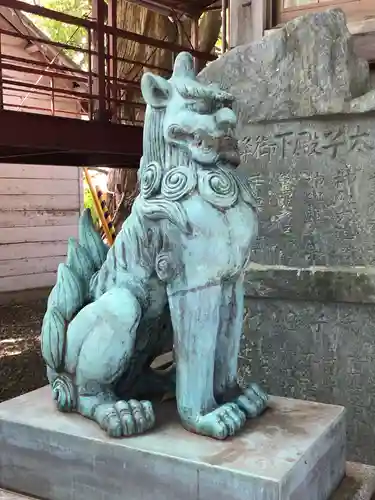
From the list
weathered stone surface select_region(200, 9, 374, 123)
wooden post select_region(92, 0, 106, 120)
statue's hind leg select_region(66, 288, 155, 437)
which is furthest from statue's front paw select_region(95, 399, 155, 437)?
wooden post select_region(92, 0, 106, 120)

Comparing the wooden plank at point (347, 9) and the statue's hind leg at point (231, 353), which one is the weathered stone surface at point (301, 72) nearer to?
the wooden plank at point (347, 9)

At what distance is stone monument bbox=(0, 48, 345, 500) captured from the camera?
1.26m

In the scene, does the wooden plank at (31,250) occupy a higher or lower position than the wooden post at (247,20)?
lower

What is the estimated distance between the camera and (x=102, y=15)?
15.0 feet

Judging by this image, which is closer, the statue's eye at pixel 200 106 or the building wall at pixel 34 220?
the statue's eye at pixel 200 106

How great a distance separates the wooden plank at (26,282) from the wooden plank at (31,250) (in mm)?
240

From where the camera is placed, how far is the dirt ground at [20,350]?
370cm

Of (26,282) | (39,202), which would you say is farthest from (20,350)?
(39,202)

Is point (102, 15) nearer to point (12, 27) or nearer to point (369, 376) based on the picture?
point (12, 27)

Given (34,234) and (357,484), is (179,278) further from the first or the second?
(34,234)

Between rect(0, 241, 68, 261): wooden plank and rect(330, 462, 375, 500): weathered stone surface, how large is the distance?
5372 mm

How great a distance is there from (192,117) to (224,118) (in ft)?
0.24

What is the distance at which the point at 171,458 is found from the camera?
1.22m

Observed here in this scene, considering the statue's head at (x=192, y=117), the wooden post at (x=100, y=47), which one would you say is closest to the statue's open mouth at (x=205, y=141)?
the statue's head at (x=192, y=117)
